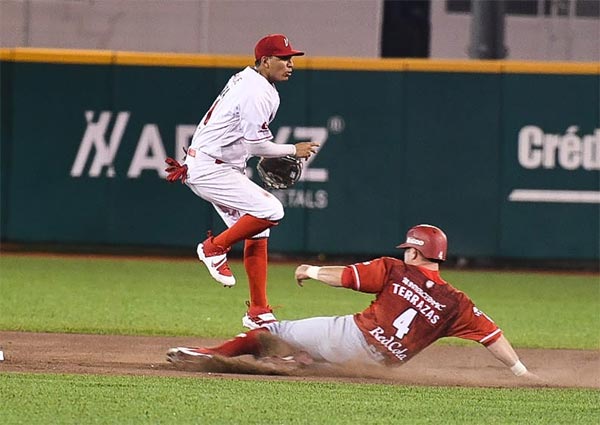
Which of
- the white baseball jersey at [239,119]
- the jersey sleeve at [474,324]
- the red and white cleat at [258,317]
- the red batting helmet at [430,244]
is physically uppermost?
the white baseball jersey at [239,119]

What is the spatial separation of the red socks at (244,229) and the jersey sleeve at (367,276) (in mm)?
1295

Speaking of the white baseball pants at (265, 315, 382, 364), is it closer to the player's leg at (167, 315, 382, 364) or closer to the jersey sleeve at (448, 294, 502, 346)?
the player's leg at (167, 315, 382, 364)

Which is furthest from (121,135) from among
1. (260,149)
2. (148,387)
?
(148,387)

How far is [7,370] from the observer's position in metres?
7.25

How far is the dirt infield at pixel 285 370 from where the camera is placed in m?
7.43

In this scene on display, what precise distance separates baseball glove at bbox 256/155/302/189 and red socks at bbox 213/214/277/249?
450 mm

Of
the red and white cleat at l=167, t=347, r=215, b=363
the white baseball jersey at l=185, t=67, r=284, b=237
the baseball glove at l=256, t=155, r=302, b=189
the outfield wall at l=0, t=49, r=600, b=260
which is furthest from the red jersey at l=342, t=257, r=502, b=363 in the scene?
the outfield wall at l=0, t=49, r=600, b=260

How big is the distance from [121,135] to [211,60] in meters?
1.27

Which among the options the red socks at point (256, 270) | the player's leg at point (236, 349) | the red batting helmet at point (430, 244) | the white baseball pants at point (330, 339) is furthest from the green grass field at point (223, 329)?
the red socks at point (256, 270)

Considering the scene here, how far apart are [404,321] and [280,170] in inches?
72.4

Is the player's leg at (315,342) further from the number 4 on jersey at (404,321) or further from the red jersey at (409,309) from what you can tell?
the number 4 on jersey at (404,321)

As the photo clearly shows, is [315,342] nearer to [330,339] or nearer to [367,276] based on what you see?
[330,339]

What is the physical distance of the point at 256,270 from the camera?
828 centimetres

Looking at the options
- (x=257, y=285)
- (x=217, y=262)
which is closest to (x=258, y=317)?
(x=257, y=285)
